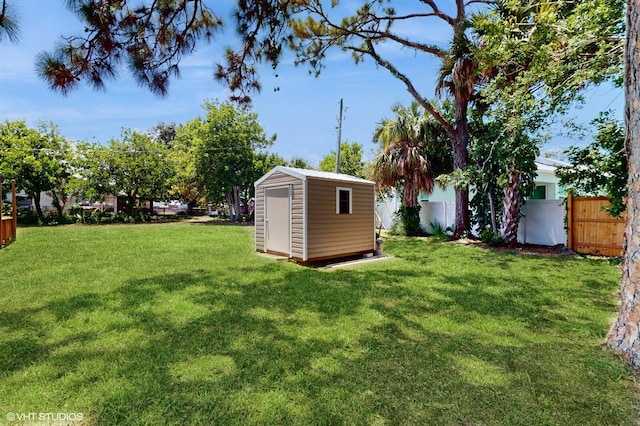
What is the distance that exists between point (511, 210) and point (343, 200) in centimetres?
503

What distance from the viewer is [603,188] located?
236 inches

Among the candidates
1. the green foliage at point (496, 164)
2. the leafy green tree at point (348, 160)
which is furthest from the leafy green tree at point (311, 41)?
the leafy green tree at point (348, 160)

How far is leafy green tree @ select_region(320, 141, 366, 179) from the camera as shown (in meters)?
21.2

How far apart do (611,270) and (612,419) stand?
5479 millimetres

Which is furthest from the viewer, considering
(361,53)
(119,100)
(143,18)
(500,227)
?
(361,53)

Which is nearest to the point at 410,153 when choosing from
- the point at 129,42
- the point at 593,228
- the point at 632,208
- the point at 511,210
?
the point at 511,210

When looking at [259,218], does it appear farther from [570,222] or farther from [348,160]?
[348,160]

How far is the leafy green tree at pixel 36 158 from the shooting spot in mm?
15477

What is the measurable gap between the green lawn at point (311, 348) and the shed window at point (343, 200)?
2.05 meters

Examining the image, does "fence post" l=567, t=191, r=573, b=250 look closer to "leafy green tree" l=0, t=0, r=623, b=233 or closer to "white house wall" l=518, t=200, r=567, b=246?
"white house wall" l=518, t=200, r=567, b=246

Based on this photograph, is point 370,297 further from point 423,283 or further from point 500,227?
point 500,227

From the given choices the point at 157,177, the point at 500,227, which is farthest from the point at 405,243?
the point at 157,177

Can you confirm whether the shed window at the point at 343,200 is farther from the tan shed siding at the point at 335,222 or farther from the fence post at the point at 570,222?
the fence post at the point at 570,222

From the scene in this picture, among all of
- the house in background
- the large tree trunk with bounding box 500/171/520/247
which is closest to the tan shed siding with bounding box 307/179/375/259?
the large tree trunk with bounding box 500/171/520/247
